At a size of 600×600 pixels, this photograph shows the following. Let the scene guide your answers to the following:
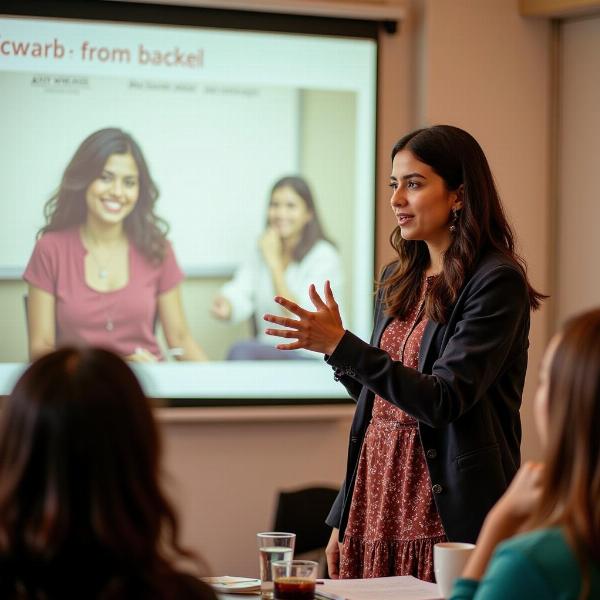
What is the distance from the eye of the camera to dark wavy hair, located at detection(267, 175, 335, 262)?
435 cm

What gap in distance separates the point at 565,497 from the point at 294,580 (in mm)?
597

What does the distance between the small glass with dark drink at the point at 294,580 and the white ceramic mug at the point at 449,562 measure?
217mm

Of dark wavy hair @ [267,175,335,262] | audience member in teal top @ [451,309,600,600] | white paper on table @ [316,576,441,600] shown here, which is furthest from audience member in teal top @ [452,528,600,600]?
dark wavy hair @ [267,175,335,262]

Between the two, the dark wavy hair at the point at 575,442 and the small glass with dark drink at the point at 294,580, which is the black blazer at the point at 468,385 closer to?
the small glass with dark drink at the point at 294,580

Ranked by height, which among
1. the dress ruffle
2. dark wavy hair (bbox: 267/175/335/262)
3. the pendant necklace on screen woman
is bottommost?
the dress ruffle

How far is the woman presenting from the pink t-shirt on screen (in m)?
1.62

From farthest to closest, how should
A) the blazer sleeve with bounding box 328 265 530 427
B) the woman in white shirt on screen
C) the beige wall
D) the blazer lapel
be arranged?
the beige wall
the woman in white shirt on screen
the blazer lapel
the blazer sleeve with bounding box 328 265 530 427

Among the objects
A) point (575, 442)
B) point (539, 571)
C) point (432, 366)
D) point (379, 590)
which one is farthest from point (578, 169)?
point (539, 571)

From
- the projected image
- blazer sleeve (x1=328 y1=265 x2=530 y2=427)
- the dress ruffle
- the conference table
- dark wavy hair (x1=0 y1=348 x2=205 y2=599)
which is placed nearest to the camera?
dark wavy hair (x1=0 y1=348 x2=205 y2=599)

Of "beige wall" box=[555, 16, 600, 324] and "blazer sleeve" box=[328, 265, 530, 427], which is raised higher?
"beige wall" box=[555, 16, 600, 324]

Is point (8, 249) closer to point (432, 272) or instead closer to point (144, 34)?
point (144, 34)

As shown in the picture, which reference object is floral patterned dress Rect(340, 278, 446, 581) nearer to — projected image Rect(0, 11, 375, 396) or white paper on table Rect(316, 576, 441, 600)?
white paper on table Rect(316, 576, 441, 600)

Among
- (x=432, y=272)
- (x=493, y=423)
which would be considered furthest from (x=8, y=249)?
(x=493, y=423)

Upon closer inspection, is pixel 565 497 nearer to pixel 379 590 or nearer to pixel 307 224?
pixel 379 590
